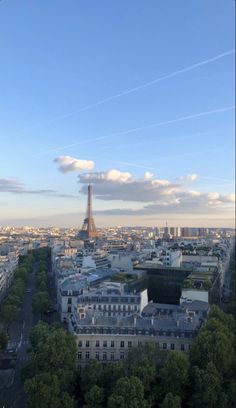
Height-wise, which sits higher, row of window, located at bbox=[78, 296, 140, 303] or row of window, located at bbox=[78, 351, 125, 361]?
row of window, located at bbox=[78, 296, 140, 303]

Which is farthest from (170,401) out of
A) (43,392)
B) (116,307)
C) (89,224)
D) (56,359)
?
(89,224)

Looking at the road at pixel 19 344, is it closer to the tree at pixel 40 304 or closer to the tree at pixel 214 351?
the tree at pixel 40 304

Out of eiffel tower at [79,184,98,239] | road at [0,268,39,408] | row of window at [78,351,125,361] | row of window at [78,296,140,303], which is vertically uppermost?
eiffel tower at [79,184,98,239]

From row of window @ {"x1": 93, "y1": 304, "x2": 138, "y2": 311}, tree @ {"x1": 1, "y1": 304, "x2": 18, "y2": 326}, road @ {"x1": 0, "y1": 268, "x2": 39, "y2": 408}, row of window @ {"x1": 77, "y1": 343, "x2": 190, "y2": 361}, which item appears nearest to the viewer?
road @ {"x1": 0, "y1": 268, "x2": 39, "y2": 408}

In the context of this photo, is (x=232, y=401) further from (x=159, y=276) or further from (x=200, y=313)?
(x=159, y=276)

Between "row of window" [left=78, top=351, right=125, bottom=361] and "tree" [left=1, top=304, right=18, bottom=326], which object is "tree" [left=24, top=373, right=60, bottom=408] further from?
"tree" [left=1, top=304, right=18, bottom=326]

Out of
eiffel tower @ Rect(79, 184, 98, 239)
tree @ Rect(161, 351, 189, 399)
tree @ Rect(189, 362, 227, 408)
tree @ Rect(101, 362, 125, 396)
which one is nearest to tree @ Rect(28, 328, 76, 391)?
tree @ Rect(101, 362, 125, 396)
